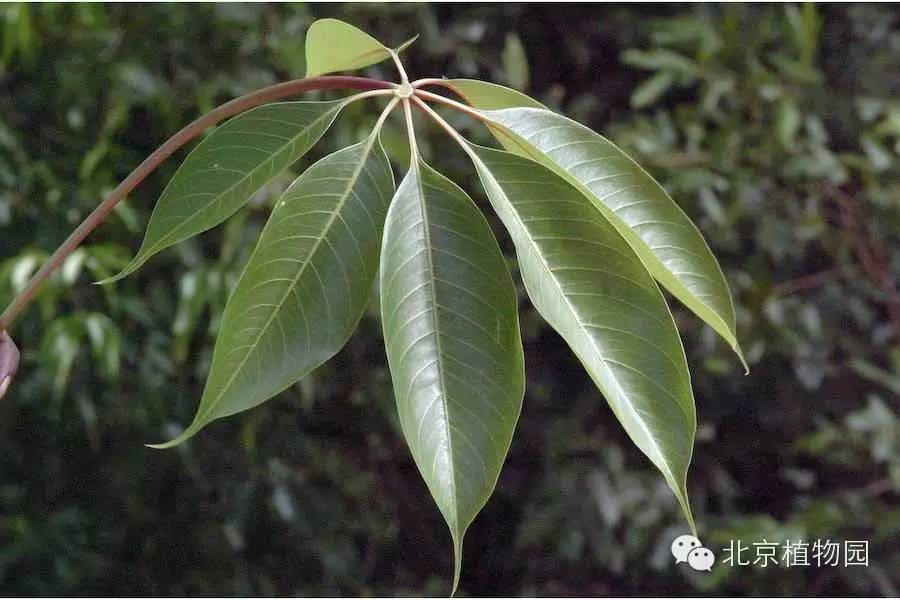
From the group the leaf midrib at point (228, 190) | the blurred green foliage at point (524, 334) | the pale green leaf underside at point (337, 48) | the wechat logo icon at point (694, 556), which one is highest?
the pale green leaf underside at point (337, 48)

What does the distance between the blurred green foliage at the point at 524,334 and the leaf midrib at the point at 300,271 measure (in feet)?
2.55

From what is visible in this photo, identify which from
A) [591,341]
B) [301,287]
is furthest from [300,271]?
[591,341]

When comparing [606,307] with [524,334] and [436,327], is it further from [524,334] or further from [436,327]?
[524,334]

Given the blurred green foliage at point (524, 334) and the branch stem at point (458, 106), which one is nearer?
the branch stem at point (458, 106)

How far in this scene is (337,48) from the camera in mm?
374

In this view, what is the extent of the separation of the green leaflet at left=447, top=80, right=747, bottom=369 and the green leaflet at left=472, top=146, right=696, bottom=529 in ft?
0.05

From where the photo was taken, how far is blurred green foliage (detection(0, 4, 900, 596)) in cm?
117

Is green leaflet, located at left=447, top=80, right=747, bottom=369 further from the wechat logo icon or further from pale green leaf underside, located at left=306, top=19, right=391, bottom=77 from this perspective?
the wechat logo icon

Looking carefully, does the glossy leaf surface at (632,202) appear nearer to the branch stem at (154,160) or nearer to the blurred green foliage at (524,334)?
the branch stem at (154,160)

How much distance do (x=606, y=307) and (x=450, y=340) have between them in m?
0.06

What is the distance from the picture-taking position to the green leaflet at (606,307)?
1.05 ft

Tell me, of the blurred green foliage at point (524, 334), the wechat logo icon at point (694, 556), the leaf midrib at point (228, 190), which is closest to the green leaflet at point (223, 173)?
the leaf midrib at point (228, 190)

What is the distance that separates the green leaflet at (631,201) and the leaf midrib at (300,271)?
52 mm

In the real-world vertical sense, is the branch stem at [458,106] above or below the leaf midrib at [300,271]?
above
